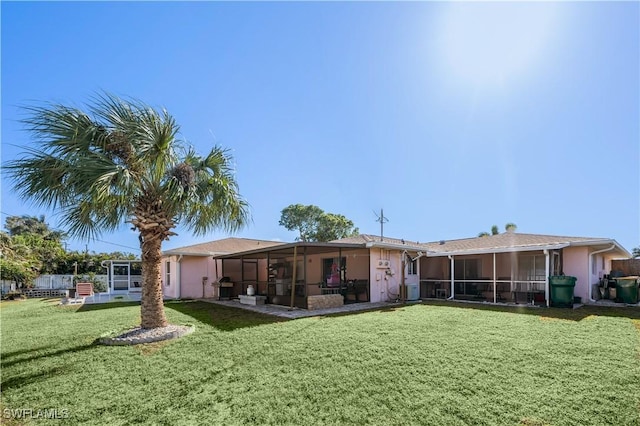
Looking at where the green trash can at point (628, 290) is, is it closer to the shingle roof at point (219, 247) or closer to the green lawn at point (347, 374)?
the green lawn at point (347, 374)

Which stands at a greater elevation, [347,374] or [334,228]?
[334,228]

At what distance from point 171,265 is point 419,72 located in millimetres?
16731

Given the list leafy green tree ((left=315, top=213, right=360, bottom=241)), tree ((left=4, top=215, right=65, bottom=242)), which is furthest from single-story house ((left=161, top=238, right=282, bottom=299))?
tree ((left=4, top=215, right=65, bottom=242))

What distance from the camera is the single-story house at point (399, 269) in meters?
12.6

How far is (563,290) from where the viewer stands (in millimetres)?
11250

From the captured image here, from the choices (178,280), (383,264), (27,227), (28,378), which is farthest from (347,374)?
(27,227)

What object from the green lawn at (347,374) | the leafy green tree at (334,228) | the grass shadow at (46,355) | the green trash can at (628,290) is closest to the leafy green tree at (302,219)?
the leafy green tree at (334,228)

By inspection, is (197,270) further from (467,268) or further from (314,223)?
(314,223)

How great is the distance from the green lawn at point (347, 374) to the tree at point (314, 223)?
90.6 feet

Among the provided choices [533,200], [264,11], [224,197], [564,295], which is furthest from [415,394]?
[533,200]

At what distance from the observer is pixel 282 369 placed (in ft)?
17.6

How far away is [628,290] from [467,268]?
603 centimetres

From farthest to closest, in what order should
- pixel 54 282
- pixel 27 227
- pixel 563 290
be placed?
pixel 27 227 → pixel 54 282 → pixel 563 290

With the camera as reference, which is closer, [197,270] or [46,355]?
[46,355]
